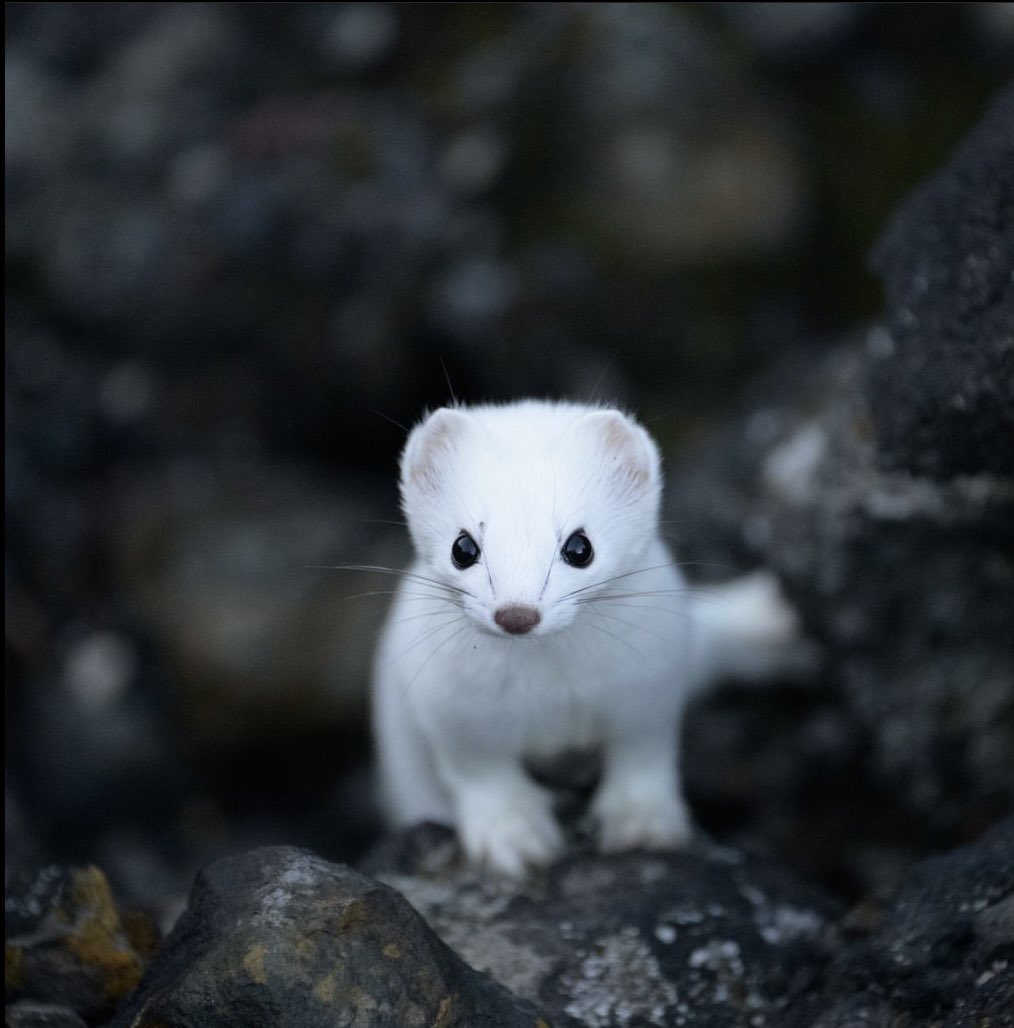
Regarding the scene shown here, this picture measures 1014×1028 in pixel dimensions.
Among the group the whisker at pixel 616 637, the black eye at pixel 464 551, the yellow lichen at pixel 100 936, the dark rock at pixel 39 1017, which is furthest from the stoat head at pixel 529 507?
the dark rock at pixel 39 1017

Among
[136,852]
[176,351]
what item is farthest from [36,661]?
[176,351]

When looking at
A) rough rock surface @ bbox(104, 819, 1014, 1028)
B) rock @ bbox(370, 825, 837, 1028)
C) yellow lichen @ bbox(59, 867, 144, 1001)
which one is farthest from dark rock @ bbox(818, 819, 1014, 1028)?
yellow lichen @ bbox(59, 867, 144, 1001)

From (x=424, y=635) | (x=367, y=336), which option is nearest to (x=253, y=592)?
(x=367, y=336)

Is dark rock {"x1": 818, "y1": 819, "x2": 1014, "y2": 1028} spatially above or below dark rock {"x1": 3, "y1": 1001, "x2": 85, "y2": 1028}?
below

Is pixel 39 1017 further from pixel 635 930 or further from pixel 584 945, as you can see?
pixel 635 930

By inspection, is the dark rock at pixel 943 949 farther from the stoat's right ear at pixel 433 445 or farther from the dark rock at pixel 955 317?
the stoat's right ear at pixel 433 445

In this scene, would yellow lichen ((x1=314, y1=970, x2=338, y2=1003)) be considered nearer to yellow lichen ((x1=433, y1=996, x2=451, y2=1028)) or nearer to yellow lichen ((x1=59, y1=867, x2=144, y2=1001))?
yellow lichen ((x1=433, y1=996, x2=451, y2=1028))
